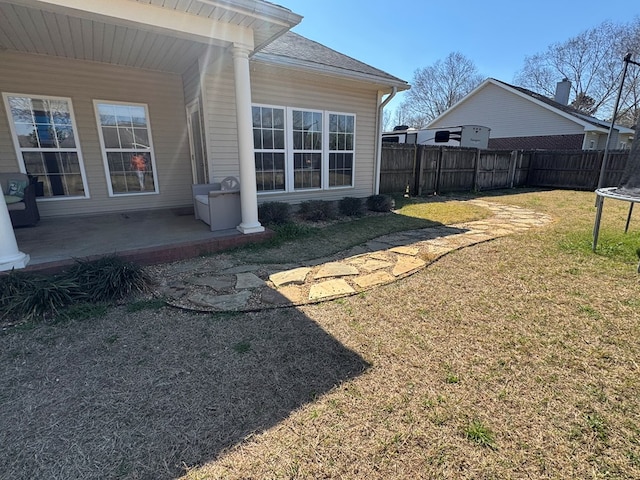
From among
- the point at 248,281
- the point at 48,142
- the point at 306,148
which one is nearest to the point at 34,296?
the point at 248,281

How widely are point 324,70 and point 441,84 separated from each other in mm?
36251

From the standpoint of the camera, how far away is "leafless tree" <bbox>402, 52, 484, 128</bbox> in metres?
34.7

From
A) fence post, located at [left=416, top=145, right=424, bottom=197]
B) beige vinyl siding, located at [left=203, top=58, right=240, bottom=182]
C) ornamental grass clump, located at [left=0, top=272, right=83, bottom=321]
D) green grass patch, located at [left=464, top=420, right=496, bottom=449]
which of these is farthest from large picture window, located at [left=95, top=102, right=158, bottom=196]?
fence post, located at [left=416, top=145, right=424, bottom=197]

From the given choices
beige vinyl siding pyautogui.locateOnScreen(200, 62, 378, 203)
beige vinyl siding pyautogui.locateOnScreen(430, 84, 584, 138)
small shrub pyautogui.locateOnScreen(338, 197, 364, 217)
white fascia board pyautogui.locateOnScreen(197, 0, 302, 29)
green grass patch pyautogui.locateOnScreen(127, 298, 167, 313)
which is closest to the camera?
green grass patch pyautogui.locateOnScreen(127, 298, 167, 313)

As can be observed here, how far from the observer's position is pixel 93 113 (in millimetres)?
5895

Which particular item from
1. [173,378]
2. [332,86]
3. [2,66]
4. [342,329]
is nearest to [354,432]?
[342,329]

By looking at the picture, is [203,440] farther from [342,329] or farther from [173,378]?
[342,329]

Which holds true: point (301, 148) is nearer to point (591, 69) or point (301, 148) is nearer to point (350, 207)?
point (350, 207)

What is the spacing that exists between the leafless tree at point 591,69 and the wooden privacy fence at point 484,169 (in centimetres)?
2058

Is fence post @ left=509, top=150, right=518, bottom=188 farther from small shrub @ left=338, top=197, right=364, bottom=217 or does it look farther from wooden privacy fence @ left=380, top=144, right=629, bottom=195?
small shrub @ left=338, top=197, right=364, bottom=217

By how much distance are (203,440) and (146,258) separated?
2920 millimetres

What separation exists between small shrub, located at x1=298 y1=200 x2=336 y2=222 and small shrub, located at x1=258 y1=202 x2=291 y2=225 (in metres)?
0.77

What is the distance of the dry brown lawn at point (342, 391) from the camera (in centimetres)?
Result: 150

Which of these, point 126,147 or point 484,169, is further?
point 484,169
